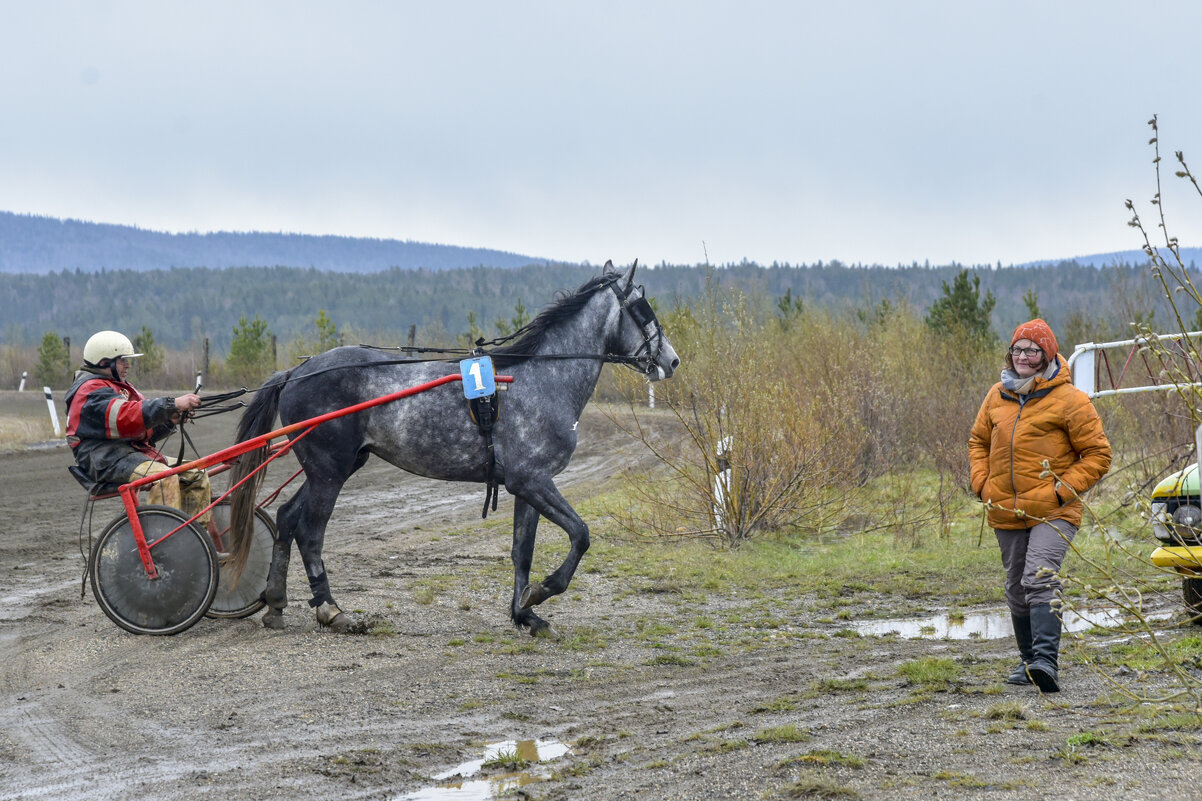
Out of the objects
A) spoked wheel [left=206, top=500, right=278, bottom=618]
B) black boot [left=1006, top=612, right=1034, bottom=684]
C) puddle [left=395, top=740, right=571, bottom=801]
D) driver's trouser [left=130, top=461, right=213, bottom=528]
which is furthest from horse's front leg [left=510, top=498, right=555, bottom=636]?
black boot [left=1006, top=612, right=1034, bottom=684]

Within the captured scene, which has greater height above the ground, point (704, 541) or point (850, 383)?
point (850, 383)

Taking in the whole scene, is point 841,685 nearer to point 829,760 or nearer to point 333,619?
point 829,760

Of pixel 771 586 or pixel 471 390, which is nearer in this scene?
pixel 471 390

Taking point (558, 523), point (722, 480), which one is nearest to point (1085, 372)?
point (722, 480)

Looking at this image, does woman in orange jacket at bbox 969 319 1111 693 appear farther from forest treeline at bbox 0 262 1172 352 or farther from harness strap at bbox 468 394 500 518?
forest treeline at bbox 0 262 1172 352

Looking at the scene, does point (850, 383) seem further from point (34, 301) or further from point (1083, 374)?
point (34, 301)

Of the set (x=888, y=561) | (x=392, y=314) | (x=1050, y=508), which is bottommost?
(x=888, y=561)

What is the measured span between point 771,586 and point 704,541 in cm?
218

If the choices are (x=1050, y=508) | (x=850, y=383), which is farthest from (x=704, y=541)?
(x=1050, y=508)

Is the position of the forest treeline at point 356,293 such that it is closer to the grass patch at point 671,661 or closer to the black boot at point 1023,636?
the grass patch at point 671,661

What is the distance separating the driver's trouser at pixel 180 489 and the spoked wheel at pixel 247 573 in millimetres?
133

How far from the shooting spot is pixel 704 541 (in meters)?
12.2

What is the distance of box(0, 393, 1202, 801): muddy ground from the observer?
15.3 ft

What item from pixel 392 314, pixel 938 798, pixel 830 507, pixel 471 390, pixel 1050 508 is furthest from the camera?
pixel 392 314
